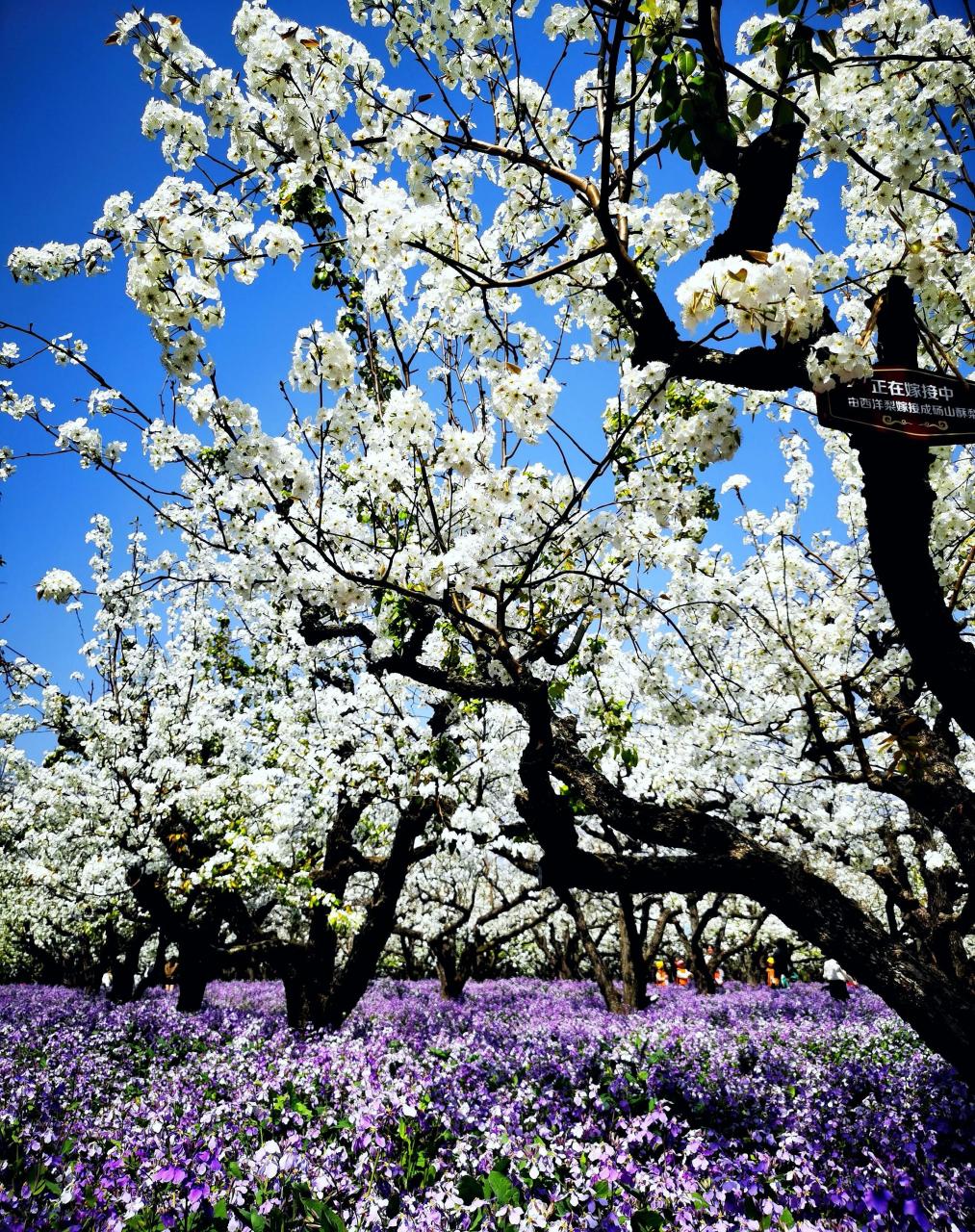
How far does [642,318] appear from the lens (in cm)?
336

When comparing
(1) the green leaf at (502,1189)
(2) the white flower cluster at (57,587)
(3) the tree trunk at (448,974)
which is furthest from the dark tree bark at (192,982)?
(1) the green leaf at (502,1189)

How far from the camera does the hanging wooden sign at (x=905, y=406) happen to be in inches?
118

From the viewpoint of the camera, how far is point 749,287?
251 cm

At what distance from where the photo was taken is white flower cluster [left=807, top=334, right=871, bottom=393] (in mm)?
2963

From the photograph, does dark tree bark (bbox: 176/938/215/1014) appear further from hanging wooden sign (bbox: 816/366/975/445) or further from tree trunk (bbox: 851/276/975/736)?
hanging wooden sign (bbox: 816/366/975/445)

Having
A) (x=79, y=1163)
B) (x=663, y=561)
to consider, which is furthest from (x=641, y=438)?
(x=79, y=1163)

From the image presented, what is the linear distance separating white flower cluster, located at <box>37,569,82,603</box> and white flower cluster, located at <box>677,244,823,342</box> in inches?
191

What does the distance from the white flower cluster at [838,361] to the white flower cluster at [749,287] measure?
1.24ft

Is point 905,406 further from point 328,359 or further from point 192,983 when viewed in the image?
point 192,983

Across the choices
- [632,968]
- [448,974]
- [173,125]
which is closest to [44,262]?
[173,125]

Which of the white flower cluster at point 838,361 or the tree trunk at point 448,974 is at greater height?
the white flower cluster at point 838,361

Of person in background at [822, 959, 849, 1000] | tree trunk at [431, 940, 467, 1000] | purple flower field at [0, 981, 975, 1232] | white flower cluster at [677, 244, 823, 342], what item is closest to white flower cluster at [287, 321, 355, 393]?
white flower cluster at [677, 244, 823, 342]

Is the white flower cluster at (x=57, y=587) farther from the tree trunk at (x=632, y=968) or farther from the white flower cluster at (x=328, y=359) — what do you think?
the tree trunk at (x=632, y=968)

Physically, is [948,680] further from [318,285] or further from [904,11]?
[318,285]
